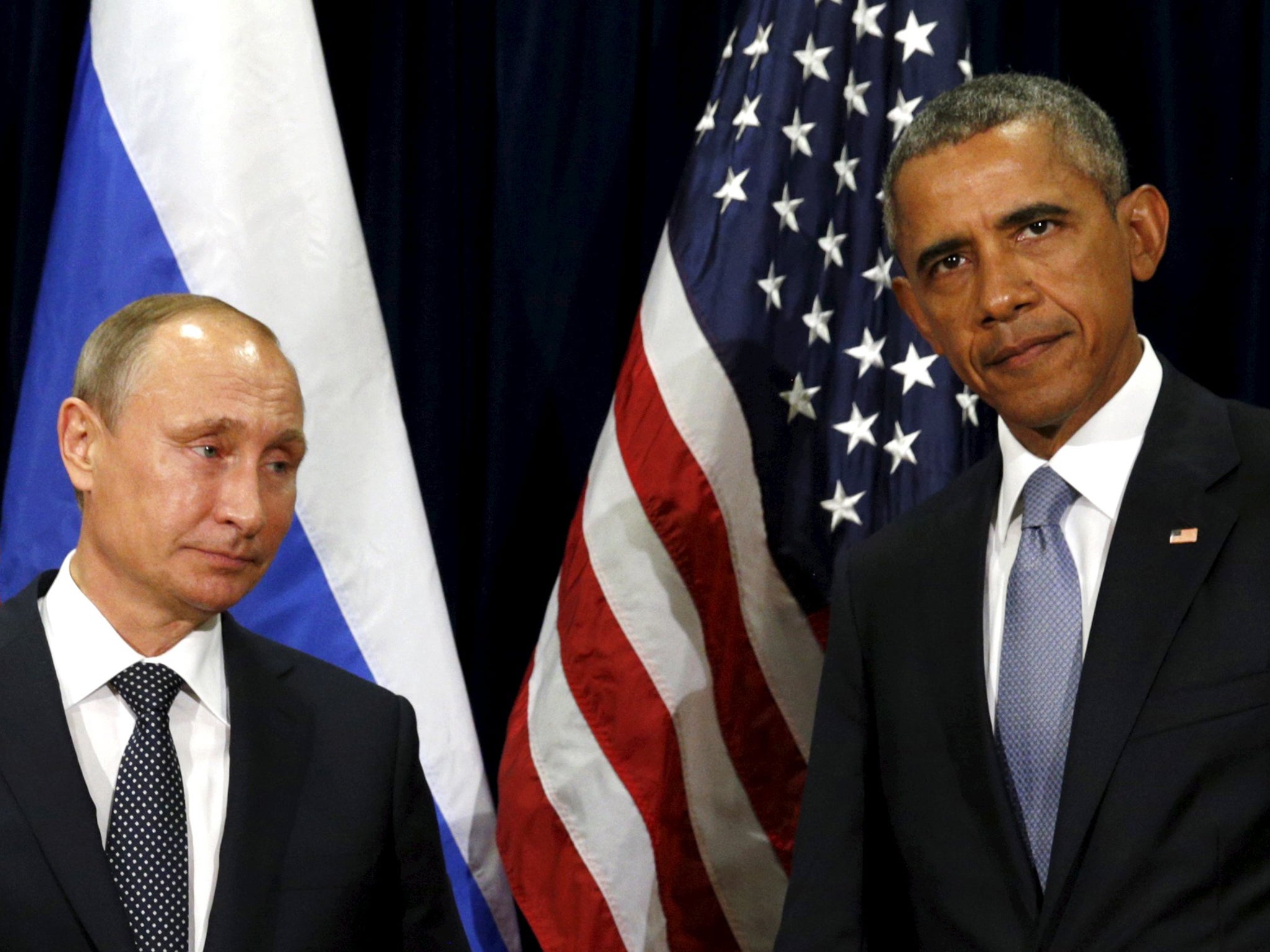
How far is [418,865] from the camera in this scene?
68.0 inches

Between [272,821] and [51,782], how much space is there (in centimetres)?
24

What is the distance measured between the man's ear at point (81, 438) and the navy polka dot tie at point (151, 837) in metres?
0.25

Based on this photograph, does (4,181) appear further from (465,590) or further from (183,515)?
(183,515)

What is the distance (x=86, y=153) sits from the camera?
2.29 m

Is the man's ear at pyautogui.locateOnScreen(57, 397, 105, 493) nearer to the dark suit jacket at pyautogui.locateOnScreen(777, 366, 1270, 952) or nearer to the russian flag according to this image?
the russian flag

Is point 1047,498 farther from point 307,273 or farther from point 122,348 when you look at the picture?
point 307,273

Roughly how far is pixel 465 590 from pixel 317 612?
0.65 metres

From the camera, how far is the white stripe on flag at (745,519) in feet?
7.36

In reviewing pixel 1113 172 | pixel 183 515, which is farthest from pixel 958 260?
pixel 183 515

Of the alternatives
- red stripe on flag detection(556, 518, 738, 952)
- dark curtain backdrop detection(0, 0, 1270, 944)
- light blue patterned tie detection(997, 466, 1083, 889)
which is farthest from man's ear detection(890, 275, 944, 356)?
dark curtain backdrop detection(0, 0, 1270, 944)

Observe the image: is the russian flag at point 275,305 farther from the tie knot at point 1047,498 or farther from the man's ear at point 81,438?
the tie knot at point 1047,498

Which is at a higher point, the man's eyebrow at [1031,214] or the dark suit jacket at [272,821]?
the man's eyebrow at [1031,214]

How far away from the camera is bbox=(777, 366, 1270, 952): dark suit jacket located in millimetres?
1413

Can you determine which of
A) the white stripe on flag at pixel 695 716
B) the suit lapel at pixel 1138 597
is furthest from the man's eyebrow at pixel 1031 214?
the white stripe on flag at pixel 695 716
